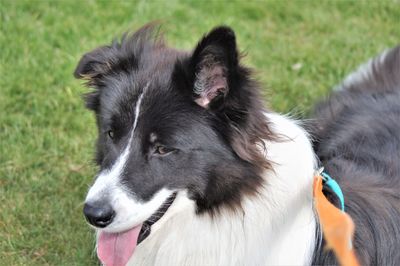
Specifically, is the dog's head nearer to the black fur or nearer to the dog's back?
the black fur

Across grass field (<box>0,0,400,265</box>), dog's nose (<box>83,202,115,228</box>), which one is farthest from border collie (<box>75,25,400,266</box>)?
grass field (<box>0,0,400,265</box>)

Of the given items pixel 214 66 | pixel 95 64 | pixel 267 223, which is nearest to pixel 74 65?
pixel 95 64

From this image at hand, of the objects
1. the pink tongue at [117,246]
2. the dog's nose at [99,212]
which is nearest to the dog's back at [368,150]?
the pink tongue at [117,246]

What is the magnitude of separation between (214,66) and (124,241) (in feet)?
3.07

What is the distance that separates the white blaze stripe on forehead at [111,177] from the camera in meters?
2.76

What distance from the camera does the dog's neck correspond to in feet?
9.75

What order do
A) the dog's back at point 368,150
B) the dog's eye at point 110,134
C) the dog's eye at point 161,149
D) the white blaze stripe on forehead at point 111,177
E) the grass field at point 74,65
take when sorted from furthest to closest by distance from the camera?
the grass field at point 74,65, the dog's back at point 368,150, the dog's eye at point 110,134, the dog's eye at point 161,149, the white blaze stripe on forehead at point 111,177

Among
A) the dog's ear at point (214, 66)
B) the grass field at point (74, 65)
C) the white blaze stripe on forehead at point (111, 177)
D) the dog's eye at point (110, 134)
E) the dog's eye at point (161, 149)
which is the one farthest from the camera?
Result: the grass field at point (74, 65)

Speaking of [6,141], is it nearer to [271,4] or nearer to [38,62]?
[38,62]

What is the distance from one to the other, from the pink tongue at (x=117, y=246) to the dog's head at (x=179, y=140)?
0.12 metres

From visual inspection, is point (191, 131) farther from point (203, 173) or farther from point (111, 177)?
point (111, 177)

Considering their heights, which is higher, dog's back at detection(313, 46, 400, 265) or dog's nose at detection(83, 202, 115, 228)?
dog's nose at detection(83, 202, 115, 228)

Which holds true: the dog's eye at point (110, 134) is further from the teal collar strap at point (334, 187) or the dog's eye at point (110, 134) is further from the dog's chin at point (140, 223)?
the teal collar strap at point (334, 187)

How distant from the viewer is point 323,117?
426 centimetres
